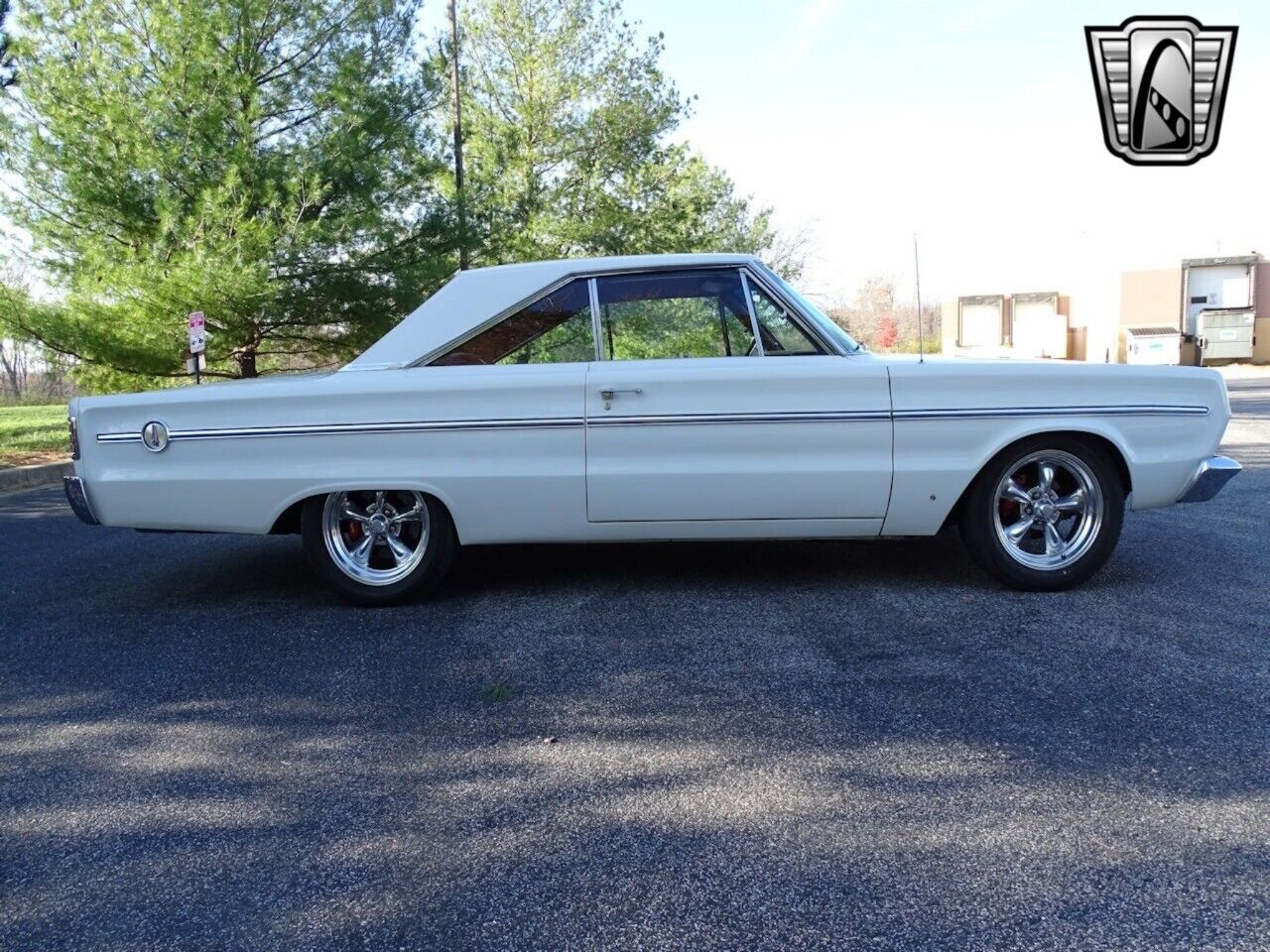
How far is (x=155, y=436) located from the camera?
4.55 meters

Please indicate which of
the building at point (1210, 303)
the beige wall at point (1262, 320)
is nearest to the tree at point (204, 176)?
the building at point (1210, 303)

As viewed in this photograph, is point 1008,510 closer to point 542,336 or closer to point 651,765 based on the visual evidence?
point 542,336

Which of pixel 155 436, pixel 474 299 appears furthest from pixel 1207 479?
pixel 155 436

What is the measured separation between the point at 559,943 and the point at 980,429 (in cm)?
313

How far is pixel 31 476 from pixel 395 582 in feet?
27.8

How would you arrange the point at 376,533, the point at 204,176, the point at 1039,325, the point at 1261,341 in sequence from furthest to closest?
the point at 1039,325 < the point at 1261,341 < the point at 204,176 < the point at 376,533

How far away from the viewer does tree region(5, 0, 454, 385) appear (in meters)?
12.8

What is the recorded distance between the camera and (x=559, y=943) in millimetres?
2070

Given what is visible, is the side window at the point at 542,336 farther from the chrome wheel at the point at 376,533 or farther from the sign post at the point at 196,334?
the sign post at the point at 196,334

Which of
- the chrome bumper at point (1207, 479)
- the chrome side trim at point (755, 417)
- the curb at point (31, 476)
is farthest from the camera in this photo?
the curb at point (31, 476)

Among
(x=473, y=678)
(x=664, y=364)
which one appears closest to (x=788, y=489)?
(x=664, y=364)

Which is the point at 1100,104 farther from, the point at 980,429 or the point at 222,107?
the point at 222,107

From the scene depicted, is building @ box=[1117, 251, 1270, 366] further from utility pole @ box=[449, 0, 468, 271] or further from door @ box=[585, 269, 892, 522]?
door @ box=[585, 269, 892, 522]

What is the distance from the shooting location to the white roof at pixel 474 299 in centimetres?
466
